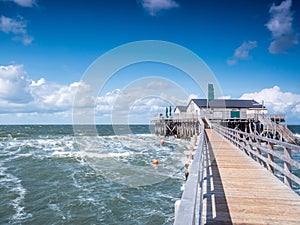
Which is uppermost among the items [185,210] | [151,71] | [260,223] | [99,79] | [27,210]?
[151,71]

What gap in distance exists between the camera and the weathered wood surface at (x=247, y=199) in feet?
11.2

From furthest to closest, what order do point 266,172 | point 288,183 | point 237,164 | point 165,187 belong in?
1. point 165,187
2. point 237,164
3. point 266,172
4. point 288,183

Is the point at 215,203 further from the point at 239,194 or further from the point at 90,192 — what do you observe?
the point at 90,192

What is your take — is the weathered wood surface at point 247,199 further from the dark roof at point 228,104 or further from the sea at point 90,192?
the dark roof at point 228,104

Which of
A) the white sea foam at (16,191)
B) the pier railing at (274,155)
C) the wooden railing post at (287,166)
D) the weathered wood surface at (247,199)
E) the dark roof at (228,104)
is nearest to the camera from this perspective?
the weathered wood surface at (247,199)

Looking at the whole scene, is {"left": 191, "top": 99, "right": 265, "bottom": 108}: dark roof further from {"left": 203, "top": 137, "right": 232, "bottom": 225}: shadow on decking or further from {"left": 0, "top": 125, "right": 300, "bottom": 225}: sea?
{"left": 203, "top": 137, "right": 232, "bottom": 225}: shadow on decking

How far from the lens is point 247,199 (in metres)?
4.27

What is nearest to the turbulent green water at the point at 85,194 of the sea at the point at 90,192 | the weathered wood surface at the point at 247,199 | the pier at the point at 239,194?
the sea at the point at 90,192

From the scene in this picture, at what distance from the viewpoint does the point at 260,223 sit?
328 cm

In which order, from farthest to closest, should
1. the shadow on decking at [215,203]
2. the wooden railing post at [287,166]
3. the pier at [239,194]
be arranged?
1. the wooden railing post at [287,166]
2. the shadow on decking at [215,203]
3. the pier at [239,194]

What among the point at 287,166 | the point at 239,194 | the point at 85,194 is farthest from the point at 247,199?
the point at 85,194

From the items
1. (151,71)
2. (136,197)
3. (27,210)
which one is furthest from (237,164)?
(151,71)

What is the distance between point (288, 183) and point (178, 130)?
43180mm

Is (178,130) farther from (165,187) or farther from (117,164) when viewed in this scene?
(165,187)
